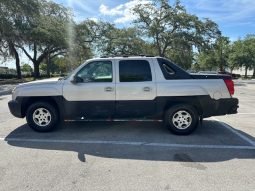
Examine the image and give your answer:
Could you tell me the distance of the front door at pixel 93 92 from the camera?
7465 millimetres

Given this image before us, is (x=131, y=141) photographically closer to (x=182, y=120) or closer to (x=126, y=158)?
(x=126, y=158)

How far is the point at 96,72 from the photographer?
7543mm

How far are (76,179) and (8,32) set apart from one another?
2807 centimetres

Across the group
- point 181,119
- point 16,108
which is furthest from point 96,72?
point 181,119

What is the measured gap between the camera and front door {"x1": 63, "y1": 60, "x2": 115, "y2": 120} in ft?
24.5

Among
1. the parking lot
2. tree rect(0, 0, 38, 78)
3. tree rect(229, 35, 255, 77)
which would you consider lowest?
the parking lot

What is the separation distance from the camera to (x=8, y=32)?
29703 mm

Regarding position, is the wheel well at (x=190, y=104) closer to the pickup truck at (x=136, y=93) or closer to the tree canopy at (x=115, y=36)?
the pickup truck at (x=136, y=93)

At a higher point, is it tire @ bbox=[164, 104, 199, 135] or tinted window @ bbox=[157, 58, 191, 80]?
tinted window @ bbox=[157, 58, 191, 80]

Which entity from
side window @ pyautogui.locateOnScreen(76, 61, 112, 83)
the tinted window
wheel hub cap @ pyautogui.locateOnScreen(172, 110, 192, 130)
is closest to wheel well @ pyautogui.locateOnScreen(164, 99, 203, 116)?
wheel hub cap @ pyautogui.locateOnScreen(172, 110, 192, 130)

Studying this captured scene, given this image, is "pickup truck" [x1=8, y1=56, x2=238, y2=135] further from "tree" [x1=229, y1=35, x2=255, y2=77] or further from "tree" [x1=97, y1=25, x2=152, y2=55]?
"tree" [x1=229, y1=35, x2=255, y2=77]

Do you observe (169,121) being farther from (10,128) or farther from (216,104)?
(10,128)

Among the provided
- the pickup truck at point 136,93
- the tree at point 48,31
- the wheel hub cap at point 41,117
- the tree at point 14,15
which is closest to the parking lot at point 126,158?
the wheel hub cap at point 41,117

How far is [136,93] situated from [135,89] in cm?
10
